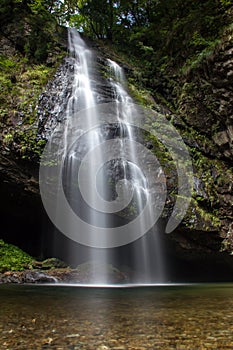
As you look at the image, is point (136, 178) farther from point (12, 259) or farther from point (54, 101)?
point (12, 259)

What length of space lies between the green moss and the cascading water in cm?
178

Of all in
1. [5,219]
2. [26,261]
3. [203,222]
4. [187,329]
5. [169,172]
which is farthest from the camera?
[5,219]

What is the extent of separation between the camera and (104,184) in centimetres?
909

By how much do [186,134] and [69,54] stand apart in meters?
6.19

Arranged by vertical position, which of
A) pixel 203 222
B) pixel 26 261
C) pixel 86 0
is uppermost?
pixel 86 0

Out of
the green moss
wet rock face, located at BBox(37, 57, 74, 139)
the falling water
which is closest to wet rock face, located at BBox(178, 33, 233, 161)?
the falling water

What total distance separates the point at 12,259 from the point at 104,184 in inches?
171

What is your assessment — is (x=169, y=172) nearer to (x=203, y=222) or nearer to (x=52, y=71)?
(x=203, y=222)

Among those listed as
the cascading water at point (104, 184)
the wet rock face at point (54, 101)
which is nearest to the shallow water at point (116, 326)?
the cascading water at point (104, 184)

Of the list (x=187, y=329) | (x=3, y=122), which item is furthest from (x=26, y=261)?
(x=187, y=329)

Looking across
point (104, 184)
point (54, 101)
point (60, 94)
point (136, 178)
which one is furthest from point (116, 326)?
point (60, 94)

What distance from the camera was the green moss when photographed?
9809 millimetres

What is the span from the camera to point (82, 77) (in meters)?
11.5

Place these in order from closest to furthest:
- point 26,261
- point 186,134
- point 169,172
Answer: point 169,172 → point 26,261 → point 186,134
